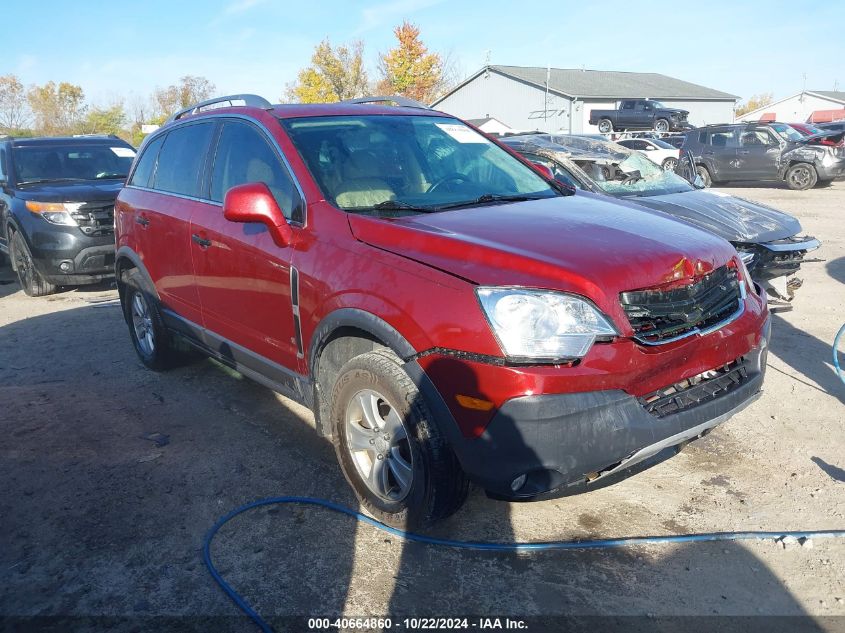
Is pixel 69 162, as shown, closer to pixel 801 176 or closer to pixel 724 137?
pixel 724 137

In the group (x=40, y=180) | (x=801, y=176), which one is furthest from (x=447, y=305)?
(x=801, y=176)

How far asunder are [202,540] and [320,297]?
1242 millimetres

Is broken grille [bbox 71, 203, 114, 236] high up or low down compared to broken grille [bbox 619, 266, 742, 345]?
down

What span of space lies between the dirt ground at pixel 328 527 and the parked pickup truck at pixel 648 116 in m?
31.0

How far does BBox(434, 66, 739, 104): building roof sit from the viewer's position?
44562mm

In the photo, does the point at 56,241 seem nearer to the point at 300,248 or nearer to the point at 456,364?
the point at 300,248

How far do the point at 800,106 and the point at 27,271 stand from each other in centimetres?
8258

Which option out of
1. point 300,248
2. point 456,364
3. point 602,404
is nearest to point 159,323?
point 300,248

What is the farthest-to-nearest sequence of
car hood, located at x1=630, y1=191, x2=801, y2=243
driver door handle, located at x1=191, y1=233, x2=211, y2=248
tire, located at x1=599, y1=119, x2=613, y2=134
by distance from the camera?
tire, located at x1=599, y1=119, x2=613, y2=134
car hood, located at x1=630, y1=191, x2=801, y2=243
driver door handle, located at x1=191, y1=233, x2=211, y2=248

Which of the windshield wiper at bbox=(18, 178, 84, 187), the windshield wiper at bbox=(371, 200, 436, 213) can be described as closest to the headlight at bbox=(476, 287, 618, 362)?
the windshield wiper at bbox=(371, 200, 436, 213)

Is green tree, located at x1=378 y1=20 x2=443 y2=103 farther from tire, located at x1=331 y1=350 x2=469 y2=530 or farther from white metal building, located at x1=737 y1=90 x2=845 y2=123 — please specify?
tire, located at x1=331 y1=350 x2=469 y2=530

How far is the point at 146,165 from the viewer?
5.27 meters

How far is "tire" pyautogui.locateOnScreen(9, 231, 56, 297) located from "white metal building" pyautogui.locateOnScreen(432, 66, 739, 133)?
3608 cm

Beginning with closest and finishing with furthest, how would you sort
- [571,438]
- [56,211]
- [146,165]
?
[571,438]
[146,165]
[56,211]
